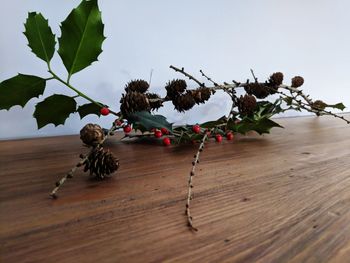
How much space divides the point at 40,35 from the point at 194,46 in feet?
1.89

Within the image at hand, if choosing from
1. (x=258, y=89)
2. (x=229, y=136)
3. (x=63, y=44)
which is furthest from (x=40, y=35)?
(x=258, y=89)

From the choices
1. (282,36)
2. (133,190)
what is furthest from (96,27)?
(282,36)

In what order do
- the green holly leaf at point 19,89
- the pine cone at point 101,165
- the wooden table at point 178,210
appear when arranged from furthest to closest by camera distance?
the green holly leaf at point 19,89, the pine cone at point 101,165, the wooden table at point 178,210

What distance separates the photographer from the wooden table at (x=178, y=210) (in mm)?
221

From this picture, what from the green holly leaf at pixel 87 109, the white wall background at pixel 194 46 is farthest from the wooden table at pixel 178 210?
the white wall background at pixel 194 46

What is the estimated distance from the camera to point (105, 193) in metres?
0.34

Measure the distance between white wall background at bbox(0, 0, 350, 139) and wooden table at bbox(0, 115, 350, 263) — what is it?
301 millimetres

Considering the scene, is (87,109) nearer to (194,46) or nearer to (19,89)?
(19,89)

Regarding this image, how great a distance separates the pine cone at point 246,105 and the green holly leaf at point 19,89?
389 mm

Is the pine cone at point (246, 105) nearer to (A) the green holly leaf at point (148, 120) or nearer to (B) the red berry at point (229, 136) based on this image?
(B) the red berry at point (229, 136)

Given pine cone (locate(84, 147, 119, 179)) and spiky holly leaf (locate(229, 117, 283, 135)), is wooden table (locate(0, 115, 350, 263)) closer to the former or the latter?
pine cone (locate(84, 147, 119, 179))

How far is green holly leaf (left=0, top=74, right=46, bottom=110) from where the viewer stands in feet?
1.62

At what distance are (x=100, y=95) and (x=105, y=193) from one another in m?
0.52

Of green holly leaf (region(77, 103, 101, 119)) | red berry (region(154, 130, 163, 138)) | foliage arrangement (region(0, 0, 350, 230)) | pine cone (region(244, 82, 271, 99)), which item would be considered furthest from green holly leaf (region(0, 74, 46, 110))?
pine cone (region(244, 82, 271, 99))
